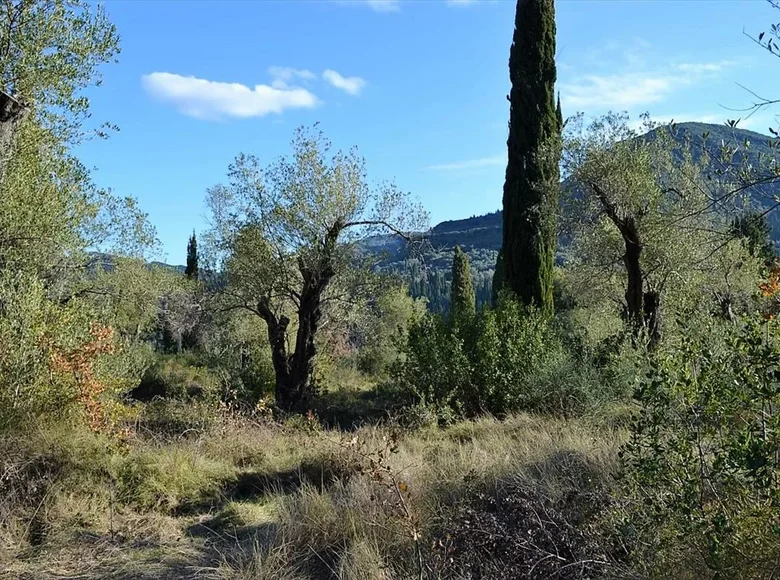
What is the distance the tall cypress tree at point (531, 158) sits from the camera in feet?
46.6

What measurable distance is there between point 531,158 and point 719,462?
1230 centimetres

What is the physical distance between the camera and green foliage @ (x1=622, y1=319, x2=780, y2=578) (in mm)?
2775

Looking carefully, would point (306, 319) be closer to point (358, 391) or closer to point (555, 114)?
point (358, 391)

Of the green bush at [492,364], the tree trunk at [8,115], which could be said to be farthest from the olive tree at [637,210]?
the tree trunk at [8,115]

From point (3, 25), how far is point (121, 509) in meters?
6.14

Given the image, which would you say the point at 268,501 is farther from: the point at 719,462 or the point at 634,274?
the point at 634,274

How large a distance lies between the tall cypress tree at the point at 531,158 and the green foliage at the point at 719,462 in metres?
10.7

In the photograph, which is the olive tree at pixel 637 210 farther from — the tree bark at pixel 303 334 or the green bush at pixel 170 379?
the green bush at pixel 170 379

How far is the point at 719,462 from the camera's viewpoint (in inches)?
113

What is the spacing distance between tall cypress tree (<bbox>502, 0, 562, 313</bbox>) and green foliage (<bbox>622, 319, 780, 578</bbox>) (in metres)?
10.7

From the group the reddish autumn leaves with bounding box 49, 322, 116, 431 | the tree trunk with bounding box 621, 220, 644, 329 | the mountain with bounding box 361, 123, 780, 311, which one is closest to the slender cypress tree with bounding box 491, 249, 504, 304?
the mountain with bounding box 361, 123, 780, 311

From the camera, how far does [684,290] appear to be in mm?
16391

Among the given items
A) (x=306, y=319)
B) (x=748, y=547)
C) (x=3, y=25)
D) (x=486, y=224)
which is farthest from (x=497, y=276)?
(x=486, y=224)

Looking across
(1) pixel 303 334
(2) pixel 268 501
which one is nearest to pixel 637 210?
(1) pixel 303 334
